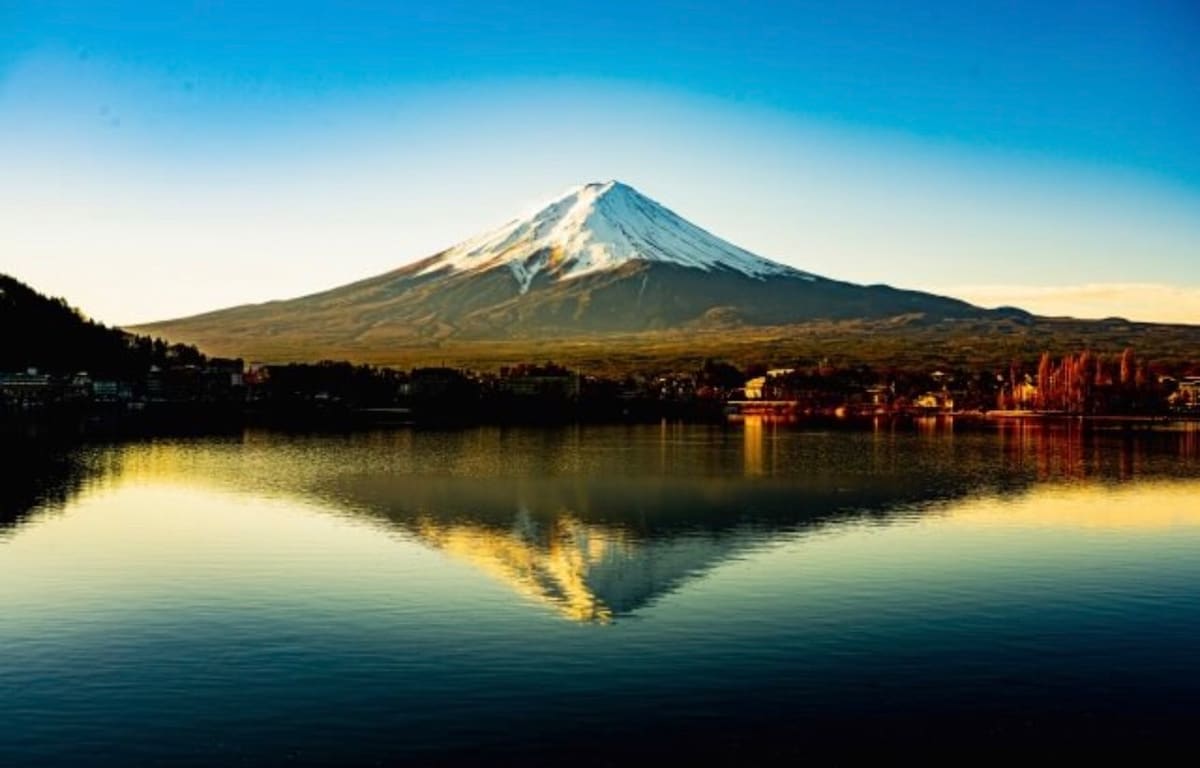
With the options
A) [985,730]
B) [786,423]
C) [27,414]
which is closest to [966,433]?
[786,423]

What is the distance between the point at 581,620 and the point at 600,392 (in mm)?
123659

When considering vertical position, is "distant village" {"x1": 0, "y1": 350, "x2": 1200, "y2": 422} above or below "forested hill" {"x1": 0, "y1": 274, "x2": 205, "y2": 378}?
below

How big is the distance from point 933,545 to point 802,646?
488 inches

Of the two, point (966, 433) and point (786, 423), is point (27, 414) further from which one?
point (966, 433)

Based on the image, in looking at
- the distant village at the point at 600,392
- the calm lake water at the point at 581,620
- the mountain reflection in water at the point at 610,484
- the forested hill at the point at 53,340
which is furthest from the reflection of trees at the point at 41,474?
the forested hill at the point at 53,340

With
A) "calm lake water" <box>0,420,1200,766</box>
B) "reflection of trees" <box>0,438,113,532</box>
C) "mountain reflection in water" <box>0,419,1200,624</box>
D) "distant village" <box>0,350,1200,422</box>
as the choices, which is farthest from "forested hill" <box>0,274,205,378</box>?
"calm lake water" <box>0,420,1200,766</box>

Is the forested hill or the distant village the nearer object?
the forested hill

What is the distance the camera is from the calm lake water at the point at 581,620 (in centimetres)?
1478

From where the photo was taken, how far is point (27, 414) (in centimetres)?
9994

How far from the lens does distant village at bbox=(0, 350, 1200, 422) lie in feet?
401

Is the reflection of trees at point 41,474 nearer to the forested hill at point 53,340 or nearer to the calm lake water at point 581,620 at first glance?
the calm lake water at point 581,620

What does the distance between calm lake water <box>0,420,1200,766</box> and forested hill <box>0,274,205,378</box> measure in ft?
266

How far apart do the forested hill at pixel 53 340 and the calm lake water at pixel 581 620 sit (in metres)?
81.0

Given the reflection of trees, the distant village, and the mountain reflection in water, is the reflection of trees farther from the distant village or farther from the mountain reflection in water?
the distant village
